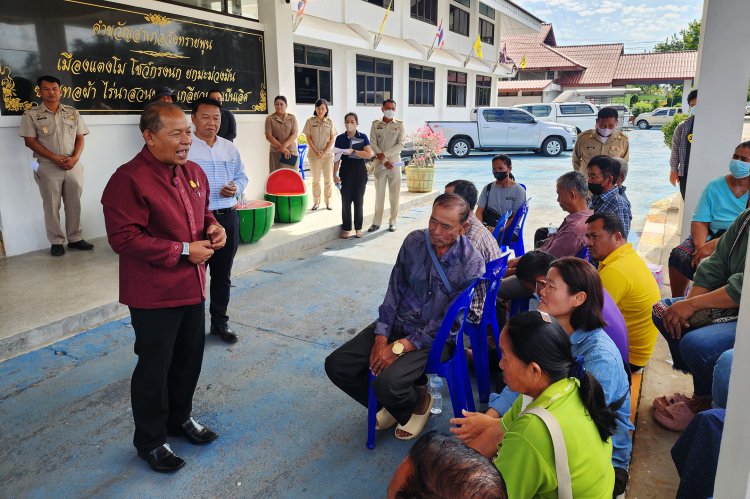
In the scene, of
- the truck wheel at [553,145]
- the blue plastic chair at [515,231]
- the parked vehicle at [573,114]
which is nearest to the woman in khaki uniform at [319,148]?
the blue plastic chair at [515,231]

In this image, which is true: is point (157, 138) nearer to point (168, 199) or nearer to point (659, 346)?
point (168, 199)

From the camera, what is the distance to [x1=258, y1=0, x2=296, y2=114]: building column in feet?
24.5

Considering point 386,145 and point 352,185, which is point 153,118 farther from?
point 386,145

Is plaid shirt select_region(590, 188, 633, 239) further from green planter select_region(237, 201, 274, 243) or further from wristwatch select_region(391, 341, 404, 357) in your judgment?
green planter select_region(237, 201, 274, 243)

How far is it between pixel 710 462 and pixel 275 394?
2.26 metres

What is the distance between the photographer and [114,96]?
19.5ft

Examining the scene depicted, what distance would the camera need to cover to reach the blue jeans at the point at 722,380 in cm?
220

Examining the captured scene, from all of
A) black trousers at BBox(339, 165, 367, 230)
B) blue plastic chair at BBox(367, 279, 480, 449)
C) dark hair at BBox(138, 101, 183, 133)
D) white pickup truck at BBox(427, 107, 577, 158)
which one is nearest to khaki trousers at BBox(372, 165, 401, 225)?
black trousers at BBox(339, 165, 367, 230)

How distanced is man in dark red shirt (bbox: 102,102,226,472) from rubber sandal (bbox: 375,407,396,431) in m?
1.01

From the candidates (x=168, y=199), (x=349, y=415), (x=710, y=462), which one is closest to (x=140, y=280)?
(x=168, y=199)

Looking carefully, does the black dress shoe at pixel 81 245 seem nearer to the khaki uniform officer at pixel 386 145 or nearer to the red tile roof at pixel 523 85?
the khaki uniform officer at pixel 386 145

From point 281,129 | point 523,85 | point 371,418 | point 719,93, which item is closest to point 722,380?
point 371,418

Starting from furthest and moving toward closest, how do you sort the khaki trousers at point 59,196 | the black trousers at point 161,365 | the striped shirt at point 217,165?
the khaki trousers at point 59,196 → the striped shirt at point 217,165 → the black trousers at point 161,365

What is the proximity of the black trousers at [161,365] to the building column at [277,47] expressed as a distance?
578 cm
